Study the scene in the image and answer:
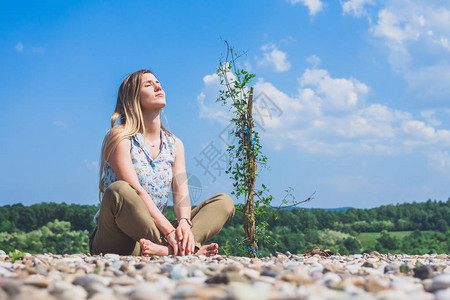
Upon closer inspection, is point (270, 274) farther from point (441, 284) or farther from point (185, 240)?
point (185, 240)

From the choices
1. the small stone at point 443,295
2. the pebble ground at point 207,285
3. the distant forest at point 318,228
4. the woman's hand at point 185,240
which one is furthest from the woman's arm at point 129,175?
the distant forest at point 318,228

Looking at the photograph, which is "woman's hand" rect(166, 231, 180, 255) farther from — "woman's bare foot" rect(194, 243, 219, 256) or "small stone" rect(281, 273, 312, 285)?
"small stone" rect(281, 273, 312, 285)

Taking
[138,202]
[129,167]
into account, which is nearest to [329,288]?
[138,202]

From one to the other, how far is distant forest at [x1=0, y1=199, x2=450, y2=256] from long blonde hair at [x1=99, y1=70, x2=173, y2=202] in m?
5.62

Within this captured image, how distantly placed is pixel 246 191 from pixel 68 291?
3.43 m

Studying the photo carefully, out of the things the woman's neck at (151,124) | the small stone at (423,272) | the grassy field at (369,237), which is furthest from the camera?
the grassy field at (369,237)

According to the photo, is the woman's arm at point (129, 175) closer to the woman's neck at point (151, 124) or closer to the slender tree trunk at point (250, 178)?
the woman's neck at point (151, 124)

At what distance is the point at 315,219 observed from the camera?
1073cm

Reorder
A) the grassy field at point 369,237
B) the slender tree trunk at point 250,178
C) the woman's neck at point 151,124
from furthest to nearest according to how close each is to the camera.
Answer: the grassy field at point 369,237 → the slender tree trunk at point 250,178 → the woman's neck at point 151,124

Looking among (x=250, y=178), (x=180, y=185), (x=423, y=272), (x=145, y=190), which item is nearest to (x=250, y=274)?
(x=423, y=272)

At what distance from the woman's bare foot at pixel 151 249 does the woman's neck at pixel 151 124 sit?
114 cm

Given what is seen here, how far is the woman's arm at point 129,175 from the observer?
3.72 meters

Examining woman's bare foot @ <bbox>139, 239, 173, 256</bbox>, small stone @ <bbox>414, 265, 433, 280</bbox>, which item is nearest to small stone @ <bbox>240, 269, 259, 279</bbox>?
small stone @ <bbox>414, 265, 433, 280</bbox>

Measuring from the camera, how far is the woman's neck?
4.19 metres
